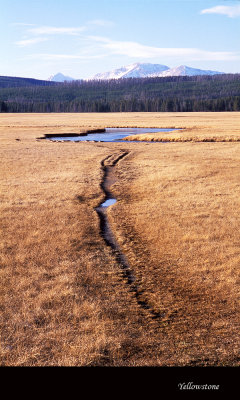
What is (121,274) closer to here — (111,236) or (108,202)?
(111,236)

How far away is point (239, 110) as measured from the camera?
165125 millimetres

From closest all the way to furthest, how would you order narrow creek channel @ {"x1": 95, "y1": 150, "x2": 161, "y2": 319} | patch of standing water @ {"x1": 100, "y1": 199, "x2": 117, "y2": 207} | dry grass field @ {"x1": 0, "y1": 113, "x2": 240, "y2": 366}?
dry grass field @ {"x1": 0, "y1": 113, "x2": 240, "y2": 366}
narrow creek channel @ {"x1": 95, "y1": 150, "x2": 161, "y2": 319}
patch of standing water @ {"x1": 100, "y1": 199, "x2": 117, "y2": 207}

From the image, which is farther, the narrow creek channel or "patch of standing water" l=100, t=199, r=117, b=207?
"patch of standing water" l=100, t=199, r=117, b=207

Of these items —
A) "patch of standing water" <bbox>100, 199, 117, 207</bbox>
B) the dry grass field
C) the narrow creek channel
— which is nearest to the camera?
the dry grass field

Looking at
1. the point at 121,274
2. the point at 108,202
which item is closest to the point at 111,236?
the point at 121,274

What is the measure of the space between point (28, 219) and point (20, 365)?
1099cm

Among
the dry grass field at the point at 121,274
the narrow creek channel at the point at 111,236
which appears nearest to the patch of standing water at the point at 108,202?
the narrow creek channel at the point at 111,236

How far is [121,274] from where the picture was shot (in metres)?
12.5

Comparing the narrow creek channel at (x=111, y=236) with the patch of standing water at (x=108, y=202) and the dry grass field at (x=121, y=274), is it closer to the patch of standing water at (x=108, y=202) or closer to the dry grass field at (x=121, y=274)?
the patch of standing water at (x=108, y=202)

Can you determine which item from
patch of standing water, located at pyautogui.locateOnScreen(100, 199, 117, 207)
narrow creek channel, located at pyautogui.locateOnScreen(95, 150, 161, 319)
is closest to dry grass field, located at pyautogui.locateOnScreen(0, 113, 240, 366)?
narrow creek channel, located at pyautogui.locateOnScreen(95, 150, 161, 319)

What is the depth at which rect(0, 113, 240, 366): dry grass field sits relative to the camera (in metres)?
8.48

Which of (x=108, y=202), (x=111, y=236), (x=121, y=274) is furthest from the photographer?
(x=108, y=202)

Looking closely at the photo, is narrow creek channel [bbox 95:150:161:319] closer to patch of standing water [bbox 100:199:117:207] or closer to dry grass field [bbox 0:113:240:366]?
patch of standing water [bbox 100:199:117:207]
